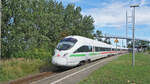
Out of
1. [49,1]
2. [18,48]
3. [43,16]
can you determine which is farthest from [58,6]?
[18,48]

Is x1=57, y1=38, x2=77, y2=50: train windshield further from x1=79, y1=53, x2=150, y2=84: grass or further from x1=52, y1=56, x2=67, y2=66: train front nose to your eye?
x1=79, y1=53, x2=150, y2=84: grass

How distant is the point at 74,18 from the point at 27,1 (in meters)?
21.6

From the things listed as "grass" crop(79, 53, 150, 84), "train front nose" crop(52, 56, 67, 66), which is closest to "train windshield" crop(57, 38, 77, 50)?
"train front nose" crop(52, 56, 67, 66)

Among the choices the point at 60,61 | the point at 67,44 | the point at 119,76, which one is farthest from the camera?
the point at 67,44

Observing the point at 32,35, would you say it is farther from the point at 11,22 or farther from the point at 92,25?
the point at 92,25

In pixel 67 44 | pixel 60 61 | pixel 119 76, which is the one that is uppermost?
pixel 67 44

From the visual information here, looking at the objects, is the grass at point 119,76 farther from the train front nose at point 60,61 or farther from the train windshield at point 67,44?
the train windshield at point 67,44

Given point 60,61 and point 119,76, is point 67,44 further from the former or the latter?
point 119,76

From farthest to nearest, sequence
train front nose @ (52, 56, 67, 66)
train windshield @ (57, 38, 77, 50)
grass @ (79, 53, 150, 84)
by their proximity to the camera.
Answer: train windshield @ (57, 38, 77, 50)
train front nose @ (52, 56, 67, 66)
grass @ (79, 53, 150, 84)

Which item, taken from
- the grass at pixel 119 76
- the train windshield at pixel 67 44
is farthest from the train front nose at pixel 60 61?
Result: the grass at pixel 119 76

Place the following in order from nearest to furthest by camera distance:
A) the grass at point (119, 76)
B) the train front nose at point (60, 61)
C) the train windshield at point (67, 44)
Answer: the grass at point (119, 76), the train front nose at point (60, 61), the train windshield at point (67, 44)

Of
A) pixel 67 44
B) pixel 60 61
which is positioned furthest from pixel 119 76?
pixel 67 44

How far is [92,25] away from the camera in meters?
45.2

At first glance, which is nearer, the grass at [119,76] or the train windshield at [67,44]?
the grass at [119,76]
